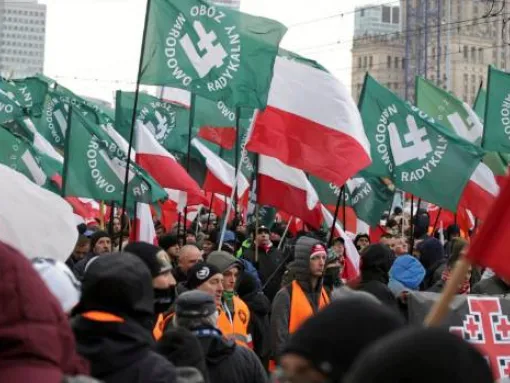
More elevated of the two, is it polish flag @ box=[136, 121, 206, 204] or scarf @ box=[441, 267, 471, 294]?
scarf @ box=[441, 267, 471, 294]

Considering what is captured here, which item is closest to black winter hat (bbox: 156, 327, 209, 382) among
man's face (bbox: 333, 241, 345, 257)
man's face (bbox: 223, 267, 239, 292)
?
man's face (bbox: 223, 267, 239, 292)

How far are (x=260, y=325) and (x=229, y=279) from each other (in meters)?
1.20

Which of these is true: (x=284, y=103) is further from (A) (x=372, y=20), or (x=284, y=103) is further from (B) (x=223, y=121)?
(A) (x=372, y=20)

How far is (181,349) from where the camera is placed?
4.98m

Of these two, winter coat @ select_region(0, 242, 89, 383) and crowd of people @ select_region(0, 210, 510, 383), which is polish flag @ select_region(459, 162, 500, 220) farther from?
winter coat @ select_region(0, 242, 89, 383)

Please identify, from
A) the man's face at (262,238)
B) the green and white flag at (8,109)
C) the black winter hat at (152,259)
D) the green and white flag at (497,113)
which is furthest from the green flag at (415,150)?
the black winter hat at (152,259)

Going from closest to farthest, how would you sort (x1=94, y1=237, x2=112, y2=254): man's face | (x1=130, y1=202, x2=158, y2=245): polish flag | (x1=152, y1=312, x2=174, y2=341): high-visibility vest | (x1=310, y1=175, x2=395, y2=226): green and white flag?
(x1=152, y1=312, x2=174, y2=341): high-visibility vest → (x1=94, y1=237, x2=112, y2=254): man's face → (x1=130, y1=202, x2=158, y2=245): polish flag → (x1=310, y1=175, x2=395, y2=226): green and white flag

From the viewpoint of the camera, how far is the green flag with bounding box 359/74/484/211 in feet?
42.7

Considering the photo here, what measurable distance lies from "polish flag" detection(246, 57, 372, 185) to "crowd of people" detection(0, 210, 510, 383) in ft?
6.00

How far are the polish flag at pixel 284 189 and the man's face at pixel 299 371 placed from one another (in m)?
10.1

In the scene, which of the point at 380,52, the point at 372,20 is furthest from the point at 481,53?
the point at 372,20

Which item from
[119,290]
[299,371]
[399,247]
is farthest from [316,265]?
A: [299,371]

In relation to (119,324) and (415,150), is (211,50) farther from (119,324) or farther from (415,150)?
(119,324)

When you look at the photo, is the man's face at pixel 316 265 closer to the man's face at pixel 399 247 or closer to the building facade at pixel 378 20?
the man's face at pixel 399 247
